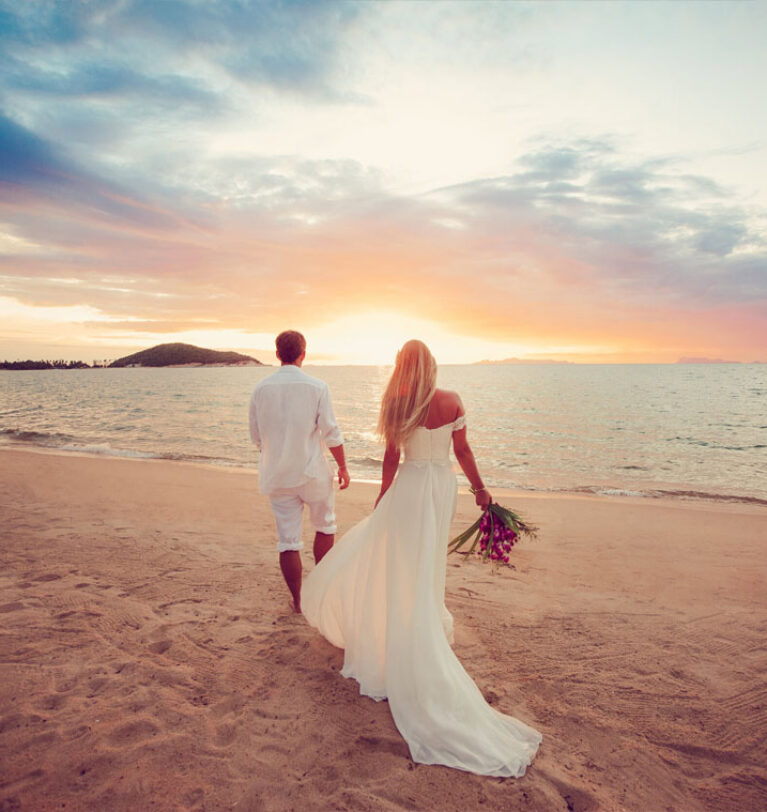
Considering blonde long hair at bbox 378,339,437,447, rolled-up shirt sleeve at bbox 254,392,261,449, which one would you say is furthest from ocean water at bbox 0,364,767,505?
blonde long hair at bbox 378,339,437,447

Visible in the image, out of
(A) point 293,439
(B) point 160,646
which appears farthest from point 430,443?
(B) point 160,646

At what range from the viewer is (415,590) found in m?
3.56

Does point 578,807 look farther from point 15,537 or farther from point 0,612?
point 15,537

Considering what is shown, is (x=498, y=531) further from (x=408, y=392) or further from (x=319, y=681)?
(x=319, y=681)

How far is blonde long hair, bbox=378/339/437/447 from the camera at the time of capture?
3.55 metres

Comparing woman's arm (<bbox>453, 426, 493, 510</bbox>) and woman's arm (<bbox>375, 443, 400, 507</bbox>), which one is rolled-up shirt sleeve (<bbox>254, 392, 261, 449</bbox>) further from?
woman's arm (<bbox>453, 426, 493, 510</bbox>)

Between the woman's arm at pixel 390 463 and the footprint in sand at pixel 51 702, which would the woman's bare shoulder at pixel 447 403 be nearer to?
the woman's arm at pixel 390 463

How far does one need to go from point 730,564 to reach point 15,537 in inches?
390

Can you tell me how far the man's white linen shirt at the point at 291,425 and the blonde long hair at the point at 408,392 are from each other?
0.95 metres

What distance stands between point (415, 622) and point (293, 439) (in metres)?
1.84

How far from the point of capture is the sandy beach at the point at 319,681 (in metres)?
2.83

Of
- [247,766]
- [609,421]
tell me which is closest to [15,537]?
[247,766]

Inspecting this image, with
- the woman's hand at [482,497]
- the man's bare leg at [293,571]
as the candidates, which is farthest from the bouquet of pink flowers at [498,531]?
Answer: the man's bare leg at [293,571]

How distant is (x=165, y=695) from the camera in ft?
11.6
